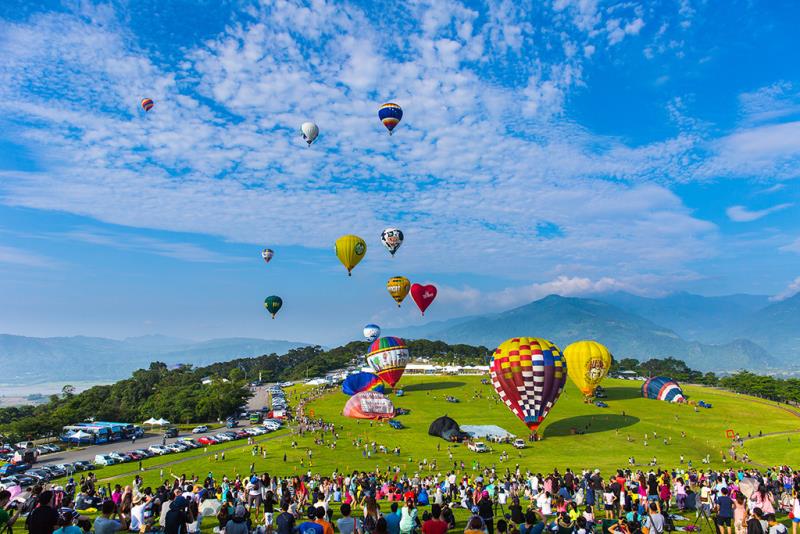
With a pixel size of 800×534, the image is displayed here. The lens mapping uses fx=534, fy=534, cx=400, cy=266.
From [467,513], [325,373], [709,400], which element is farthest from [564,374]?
[325,373]

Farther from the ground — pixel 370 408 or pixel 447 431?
pixel 370 408

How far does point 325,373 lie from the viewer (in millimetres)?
135250

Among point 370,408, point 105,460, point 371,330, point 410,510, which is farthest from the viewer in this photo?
point 371,330

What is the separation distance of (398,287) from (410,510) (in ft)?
211

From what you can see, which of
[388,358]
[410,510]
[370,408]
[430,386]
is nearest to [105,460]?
[370,408]

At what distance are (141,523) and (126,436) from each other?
58.2 m

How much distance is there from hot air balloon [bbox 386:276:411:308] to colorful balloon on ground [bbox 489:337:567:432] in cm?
2801

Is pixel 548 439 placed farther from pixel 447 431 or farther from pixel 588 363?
pixel 588 363

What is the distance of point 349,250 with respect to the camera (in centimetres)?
6362

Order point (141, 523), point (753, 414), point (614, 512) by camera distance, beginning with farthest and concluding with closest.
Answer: point (753, 414) < point (614, 512) < point (141, 523)

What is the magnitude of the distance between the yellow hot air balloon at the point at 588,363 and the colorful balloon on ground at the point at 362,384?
2665 cm

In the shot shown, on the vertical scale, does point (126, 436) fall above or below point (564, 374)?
below

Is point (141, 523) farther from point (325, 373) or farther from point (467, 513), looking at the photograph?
point (325, 373)

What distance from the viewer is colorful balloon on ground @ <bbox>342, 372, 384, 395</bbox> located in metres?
76.8
